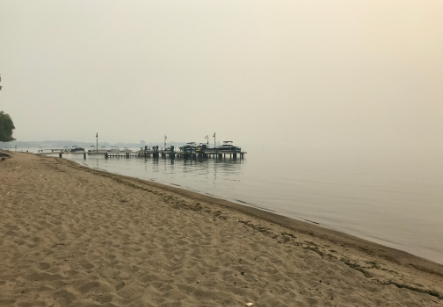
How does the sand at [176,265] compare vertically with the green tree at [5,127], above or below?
below

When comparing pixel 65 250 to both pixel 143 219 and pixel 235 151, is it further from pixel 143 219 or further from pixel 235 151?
pixel 235 151

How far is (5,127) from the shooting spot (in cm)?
6109

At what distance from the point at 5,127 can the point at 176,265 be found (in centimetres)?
7170

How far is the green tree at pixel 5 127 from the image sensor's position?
59.8 metres

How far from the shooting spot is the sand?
422cm

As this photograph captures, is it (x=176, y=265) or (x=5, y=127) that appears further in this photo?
(x=5, y=127)

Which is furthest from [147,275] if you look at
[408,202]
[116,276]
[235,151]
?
[235,151]

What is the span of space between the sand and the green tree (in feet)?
207

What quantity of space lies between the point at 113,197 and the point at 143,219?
379 centimetres

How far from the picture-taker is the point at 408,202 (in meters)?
19.8

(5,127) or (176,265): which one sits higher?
(5,127)

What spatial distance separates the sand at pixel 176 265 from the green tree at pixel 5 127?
63191 millimetres

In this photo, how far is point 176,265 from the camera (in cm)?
532

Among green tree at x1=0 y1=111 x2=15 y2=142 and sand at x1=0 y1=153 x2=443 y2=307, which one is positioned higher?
green tree at x1=0 y1=111 x2=15 y2=142
